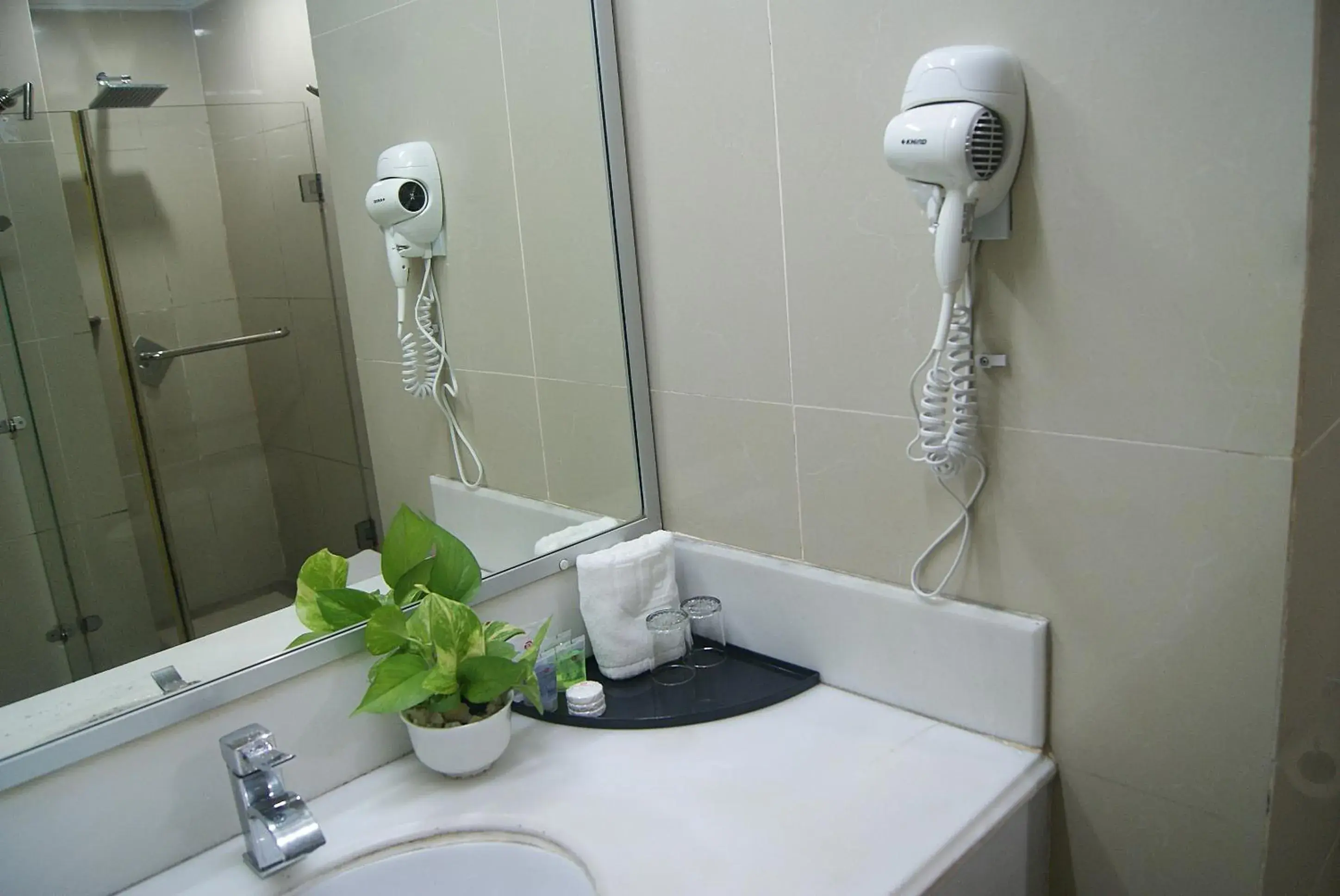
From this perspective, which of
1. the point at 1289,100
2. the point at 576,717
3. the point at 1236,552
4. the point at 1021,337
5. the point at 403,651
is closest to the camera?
the point at 1289,100

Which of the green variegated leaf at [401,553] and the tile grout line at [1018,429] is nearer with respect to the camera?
the tile grout line at [1018,429]

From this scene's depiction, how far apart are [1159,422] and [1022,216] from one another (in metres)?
0.25

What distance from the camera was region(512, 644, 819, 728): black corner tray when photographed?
1.34m

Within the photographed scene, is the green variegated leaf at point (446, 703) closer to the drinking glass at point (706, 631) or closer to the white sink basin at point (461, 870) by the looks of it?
the white sink basin at point (461, 870)

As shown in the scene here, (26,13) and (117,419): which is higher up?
(26,13)

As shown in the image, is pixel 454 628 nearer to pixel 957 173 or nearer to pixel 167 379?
pixel 167 379

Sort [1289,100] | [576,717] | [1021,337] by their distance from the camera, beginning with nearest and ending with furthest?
[1289,100]
[1021,337]
[576,717]

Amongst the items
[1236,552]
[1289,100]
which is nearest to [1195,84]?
[1289,100]

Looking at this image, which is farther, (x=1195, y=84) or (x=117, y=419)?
(x=117, y=419)

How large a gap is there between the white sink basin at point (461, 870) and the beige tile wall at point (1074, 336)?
1.73 feet

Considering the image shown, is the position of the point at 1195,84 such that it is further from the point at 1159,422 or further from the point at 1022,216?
the point at 1159,422

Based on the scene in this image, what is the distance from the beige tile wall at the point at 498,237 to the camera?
4.46ft

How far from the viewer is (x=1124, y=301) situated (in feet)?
3.38

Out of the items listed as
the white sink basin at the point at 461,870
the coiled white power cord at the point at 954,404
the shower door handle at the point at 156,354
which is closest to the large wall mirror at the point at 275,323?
the shower door handle at the point at 156,354
